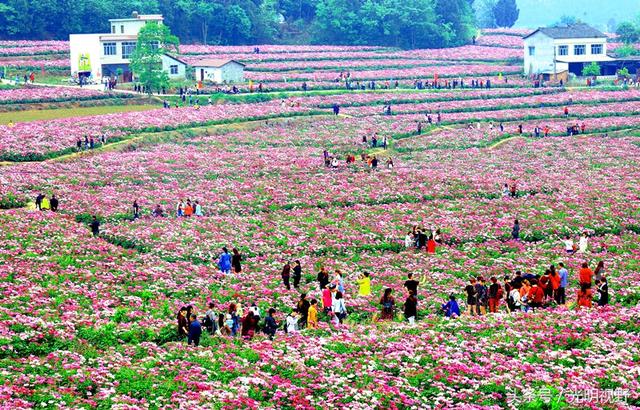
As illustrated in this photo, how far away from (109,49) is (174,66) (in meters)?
8.87

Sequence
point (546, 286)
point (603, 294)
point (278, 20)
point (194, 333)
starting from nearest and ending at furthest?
point (194, 333) < point (603, 294) < point (546, 286) < point (278, 20)

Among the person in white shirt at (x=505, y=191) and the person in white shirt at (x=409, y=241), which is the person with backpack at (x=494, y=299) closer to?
the person in white shirt at (x=409, y=241)

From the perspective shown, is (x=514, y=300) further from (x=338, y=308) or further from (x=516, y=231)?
(x=516, y=231)

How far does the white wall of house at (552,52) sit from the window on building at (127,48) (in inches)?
2361

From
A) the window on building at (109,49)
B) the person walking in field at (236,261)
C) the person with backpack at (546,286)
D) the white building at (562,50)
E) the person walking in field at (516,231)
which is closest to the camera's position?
the person with backpack at (546,286)

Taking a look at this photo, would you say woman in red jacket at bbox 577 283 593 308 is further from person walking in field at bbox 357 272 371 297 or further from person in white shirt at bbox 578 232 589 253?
person in white shirt at bbox 578 232 589 253

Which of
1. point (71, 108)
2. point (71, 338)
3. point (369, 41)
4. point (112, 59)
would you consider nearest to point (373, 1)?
point (369, 41)

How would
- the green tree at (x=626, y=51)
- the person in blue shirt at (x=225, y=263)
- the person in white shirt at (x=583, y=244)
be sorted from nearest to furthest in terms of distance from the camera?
the person in blue shirt at (x=225, y=263) < the person in white shirt at (x=583, y=244) < the green tree at (x=626, y=51)

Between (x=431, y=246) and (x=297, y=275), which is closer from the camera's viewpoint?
(x=297, y=275)

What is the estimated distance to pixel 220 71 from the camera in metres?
130

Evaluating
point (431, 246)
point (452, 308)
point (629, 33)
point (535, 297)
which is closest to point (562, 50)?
point (629, 33)

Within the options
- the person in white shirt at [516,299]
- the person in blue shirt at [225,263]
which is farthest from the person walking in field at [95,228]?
the person in white shirt at [516,299]

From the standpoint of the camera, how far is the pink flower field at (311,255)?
1152 inches

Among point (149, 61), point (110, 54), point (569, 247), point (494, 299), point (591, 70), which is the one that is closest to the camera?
point (494, 299)
